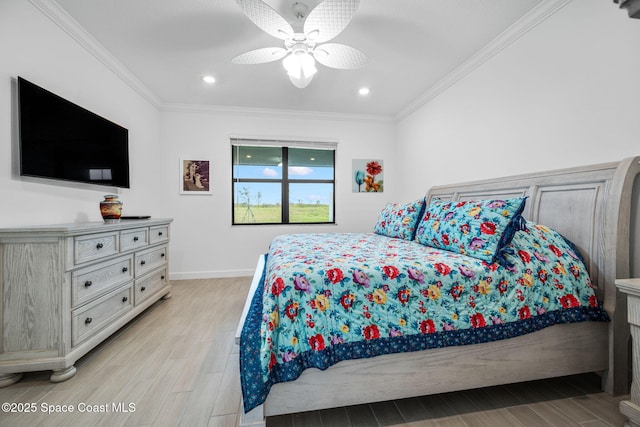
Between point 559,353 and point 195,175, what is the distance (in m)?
4.04

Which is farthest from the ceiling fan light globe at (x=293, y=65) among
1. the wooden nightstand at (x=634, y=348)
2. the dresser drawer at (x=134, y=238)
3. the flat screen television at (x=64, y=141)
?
the wooden nightstand at (x=634, y=348)

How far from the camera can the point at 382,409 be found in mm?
1303

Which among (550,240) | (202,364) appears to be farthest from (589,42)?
(202,364)

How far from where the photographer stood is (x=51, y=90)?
1.93 meters

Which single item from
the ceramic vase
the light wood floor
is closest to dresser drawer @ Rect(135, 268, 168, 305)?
the light wood floor

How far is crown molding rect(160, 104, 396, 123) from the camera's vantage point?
3.59m

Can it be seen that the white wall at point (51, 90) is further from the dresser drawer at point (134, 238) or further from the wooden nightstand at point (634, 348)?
the wooden nightstand at point (634, 348)

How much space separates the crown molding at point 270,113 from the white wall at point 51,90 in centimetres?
66

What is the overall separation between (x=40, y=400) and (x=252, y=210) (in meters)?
2.81

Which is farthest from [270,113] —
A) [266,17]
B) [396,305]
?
[396,305]

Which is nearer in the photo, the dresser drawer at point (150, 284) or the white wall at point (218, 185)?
the dresser drawer at point (150, 284)

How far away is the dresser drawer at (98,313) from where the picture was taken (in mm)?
1571

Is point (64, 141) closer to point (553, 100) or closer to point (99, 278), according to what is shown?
point (99, 278)

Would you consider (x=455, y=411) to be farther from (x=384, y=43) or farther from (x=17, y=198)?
(x=17, y=198)
